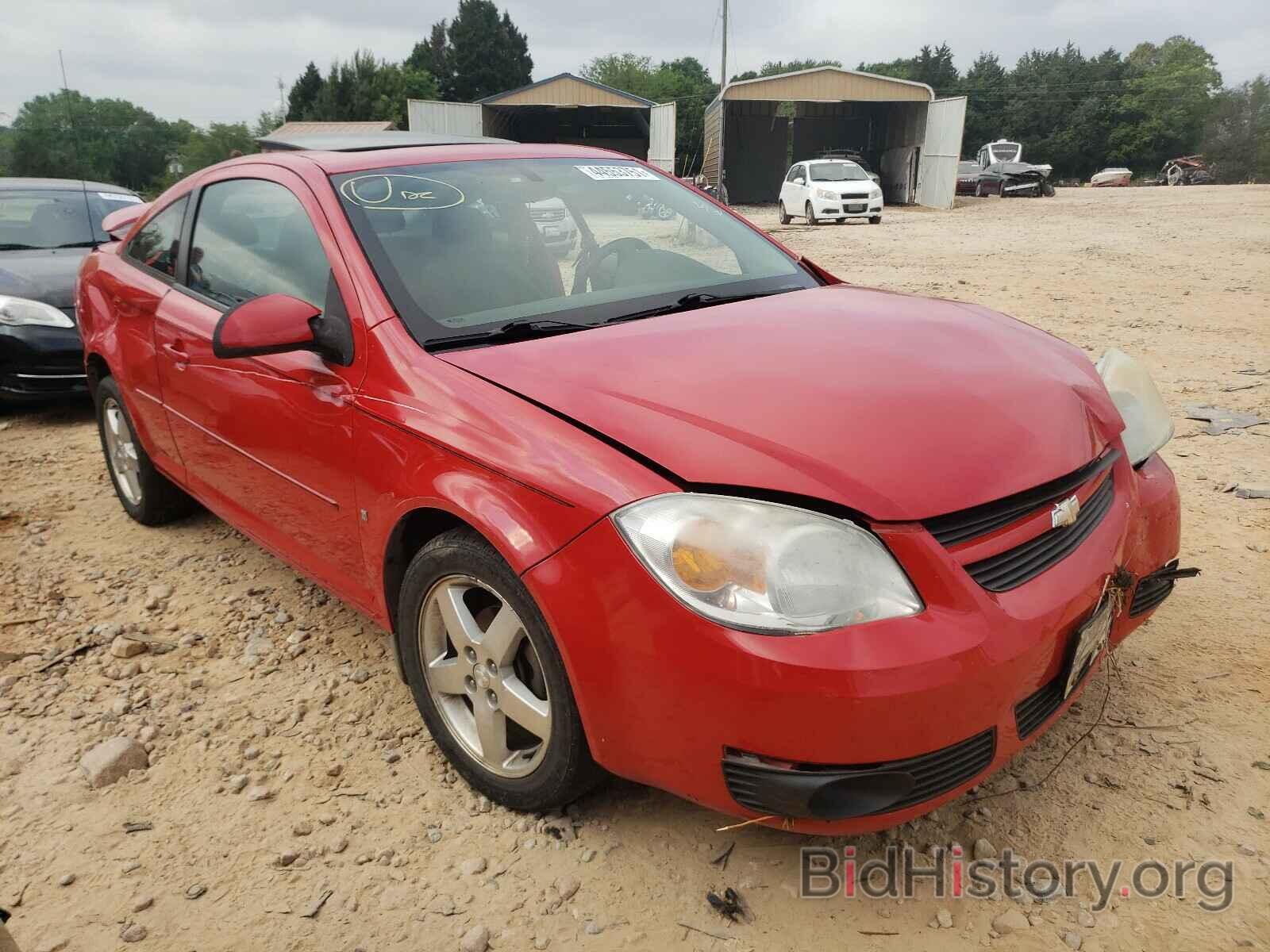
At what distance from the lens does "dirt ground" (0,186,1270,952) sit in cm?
190

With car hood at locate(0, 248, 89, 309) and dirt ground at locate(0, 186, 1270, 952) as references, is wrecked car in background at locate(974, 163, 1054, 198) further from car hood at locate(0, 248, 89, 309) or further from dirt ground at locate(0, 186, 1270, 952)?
car hood at locate(0, 248, 89, 309)

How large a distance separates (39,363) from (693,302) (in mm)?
5016

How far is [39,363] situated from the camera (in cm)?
572

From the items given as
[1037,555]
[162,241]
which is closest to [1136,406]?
[1037,555]

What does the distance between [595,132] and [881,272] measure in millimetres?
33171

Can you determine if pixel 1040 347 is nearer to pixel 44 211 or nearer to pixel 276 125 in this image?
pixel 44 211

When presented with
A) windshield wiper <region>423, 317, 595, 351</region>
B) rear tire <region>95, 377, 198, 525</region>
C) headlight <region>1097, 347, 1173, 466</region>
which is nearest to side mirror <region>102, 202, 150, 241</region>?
rear tire <region>95, 377, 198, 525</region>

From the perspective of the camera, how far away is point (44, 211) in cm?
682

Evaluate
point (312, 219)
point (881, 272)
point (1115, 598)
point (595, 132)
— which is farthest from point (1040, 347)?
point (595, 132)

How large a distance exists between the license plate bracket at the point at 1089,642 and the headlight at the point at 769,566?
1.52 feet

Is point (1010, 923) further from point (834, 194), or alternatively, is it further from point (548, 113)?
point (548, 113)

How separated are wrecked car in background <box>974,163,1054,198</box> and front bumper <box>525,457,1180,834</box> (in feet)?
107

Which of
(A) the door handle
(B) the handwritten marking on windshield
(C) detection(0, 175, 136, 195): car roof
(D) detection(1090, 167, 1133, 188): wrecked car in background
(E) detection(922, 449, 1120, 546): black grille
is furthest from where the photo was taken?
(D) detection(1090, 167, 1133, 188): wrecked car in background

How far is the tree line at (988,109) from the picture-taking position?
5062cm
